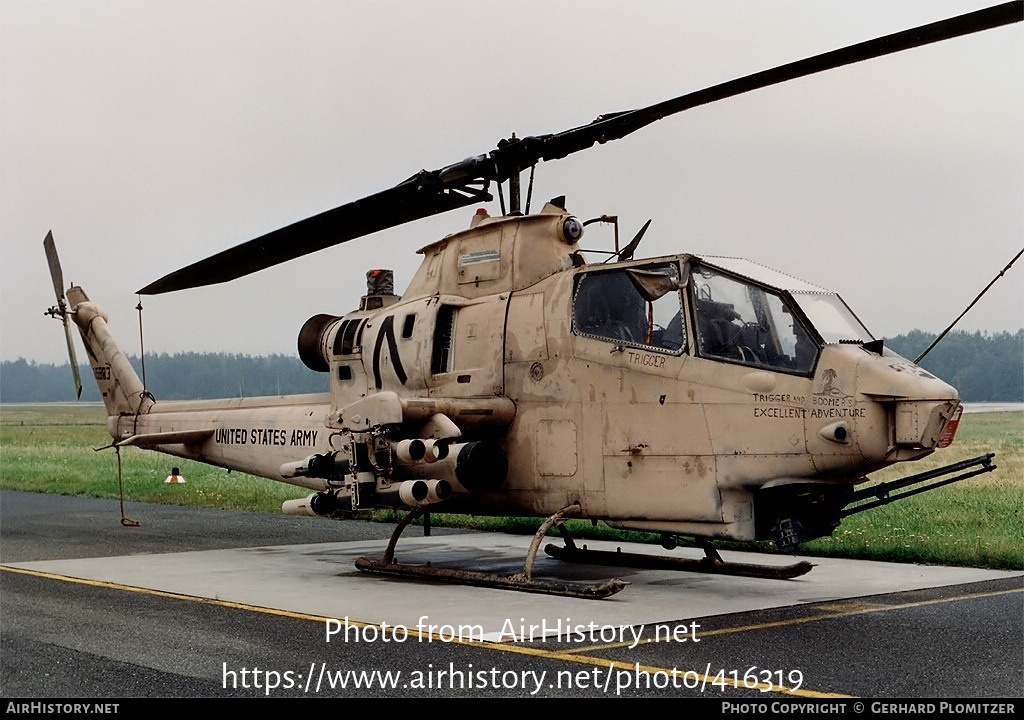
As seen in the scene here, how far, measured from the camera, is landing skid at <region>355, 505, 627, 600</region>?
30.9ft

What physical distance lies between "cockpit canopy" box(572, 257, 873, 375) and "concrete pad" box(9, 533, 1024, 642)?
2113mm

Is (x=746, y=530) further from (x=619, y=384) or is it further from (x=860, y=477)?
(x=619, y=384)

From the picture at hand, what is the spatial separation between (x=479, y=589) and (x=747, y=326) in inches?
134

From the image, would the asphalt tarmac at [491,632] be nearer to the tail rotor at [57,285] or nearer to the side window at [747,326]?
the side window at [747,326]

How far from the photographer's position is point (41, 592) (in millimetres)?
10336

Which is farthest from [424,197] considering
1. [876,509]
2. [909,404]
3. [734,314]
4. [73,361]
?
[876,509]

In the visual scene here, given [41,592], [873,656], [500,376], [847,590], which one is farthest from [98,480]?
[873,656]

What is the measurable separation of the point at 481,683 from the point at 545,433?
4.17 meters

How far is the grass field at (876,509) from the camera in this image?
40.4ft

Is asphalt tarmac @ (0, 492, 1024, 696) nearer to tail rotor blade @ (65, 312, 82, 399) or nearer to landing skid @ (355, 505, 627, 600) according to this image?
landing skid @ (355, 505, 627, 600)

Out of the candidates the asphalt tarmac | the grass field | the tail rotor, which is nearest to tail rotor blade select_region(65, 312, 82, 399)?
the tail rotor

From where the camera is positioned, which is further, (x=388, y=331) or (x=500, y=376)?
(x=388, y=331)

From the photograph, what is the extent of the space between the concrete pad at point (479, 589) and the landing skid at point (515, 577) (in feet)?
0.30

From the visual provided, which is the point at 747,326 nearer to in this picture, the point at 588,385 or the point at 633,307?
the point at 633,307
